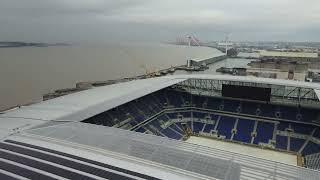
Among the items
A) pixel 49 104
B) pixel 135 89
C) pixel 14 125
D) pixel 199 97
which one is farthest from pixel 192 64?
pixel 14 125

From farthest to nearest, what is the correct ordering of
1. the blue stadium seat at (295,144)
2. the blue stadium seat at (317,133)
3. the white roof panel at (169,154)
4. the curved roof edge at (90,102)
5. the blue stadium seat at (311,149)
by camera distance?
the blue stadium seat at (317,133) < the blue stadium seat at (295,144) < the blue stadium seat at (311,149) < the curved roof edge at (90,102) < the white roof panel at (169,154)

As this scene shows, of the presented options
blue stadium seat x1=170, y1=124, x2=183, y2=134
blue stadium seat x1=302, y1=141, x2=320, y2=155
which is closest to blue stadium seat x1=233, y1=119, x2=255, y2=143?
blue stadium seat x1=302, y1=141, x2=320, y2=155

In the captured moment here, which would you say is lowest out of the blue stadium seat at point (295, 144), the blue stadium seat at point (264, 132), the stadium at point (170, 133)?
the blue stadium seat at point (295, 144)

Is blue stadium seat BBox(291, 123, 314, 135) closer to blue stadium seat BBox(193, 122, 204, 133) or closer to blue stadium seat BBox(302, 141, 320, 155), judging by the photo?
blue stadium seat BBox(302, 141, 320, 155)

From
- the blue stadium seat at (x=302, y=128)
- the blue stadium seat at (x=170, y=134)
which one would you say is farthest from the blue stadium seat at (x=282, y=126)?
the blue stadium seat at (x=170, y=134)

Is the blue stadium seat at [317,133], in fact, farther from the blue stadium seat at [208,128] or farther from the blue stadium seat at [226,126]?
the blue stadium seat at [208,128]

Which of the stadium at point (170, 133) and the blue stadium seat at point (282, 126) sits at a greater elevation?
the stadium at point (170, 133)
